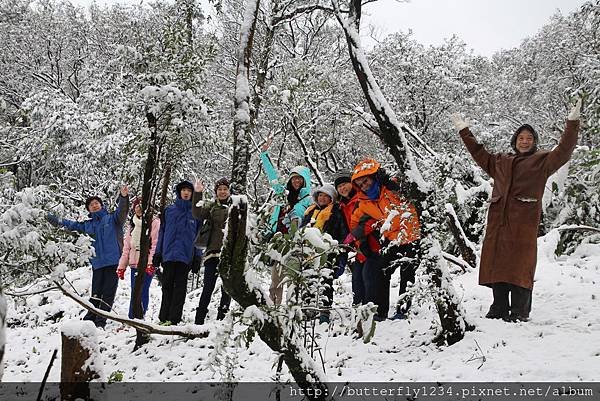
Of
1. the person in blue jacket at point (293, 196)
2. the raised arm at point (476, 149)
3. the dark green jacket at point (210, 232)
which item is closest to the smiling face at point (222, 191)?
the dark green jacket at point (210, 232)

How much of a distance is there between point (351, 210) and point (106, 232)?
11.7 ft

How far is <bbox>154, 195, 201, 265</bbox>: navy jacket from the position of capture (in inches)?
249

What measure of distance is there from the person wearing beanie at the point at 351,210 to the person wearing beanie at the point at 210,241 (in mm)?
1398

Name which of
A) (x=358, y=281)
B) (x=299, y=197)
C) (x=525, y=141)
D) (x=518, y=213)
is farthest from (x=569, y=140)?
(x=299, y=197)

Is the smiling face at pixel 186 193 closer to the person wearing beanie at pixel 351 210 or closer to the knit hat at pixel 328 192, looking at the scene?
the knit hat at pixel 328 192

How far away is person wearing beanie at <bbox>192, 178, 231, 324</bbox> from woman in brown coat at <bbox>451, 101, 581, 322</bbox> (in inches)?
121

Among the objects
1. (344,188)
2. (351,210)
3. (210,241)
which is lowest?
(210,241)

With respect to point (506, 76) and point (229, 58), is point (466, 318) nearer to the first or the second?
point (229, 58)

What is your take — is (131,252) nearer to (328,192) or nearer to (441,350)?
(328,192)

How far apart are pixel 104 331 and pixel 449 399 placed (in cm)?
521

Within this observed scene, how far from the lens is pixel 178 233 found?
251 inches

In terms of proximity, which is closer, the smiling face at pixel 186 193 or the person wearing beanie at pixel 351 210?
the person wearing beanie at pixel 351 210

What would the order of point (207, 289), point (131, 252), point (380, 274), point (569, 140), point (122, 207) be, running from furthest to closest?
point (131, 252) → point (122, 207) → point (207, 289) → point (380, 274) → point (569, 140)

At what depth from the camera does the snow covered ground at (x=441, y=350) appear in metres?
3.65
